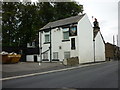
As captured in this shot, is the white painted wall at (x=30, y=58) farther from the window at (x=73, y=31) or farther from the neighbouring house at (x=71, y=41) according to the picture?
the window at (x=73, y=31)

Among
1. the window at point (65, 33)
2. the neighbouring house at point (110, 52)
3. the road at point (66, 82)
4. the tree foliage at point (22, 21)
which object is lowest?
the road at point (66, 82)

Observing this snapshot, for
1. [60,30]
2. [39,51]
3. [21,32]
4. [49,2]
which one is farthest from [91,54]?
Answer: [49,2]

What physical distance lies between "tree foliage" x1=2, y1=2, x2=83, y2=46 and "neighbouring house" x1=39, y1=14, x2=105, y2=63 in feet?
33.3

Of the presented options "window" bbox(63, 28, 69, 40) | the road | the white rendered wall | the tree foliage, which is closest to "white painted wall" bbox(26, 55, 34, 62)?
the tree foliage

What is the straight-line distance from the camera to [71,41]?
3612 centimetres

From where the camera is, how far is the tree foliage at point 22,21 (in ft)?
165

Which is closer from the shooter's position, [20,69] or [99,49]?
[20,69]

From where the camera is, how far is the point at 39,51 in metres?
42.9

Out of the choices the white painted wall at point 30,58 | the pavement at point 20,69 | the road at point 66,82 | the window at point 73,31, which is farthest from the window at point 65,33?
the road at point 66,82

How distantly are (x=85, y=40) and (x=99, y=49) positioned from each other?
22.2ft

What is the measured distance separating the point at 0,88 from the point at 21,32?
41745 mm

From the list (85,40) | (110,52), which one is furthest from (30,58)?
(110,52)

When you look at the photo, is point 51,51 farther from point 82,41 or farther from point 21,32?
point 21,32

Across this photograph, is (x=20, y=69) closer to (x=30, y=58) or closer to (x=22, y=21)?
(x=30, y=58)
